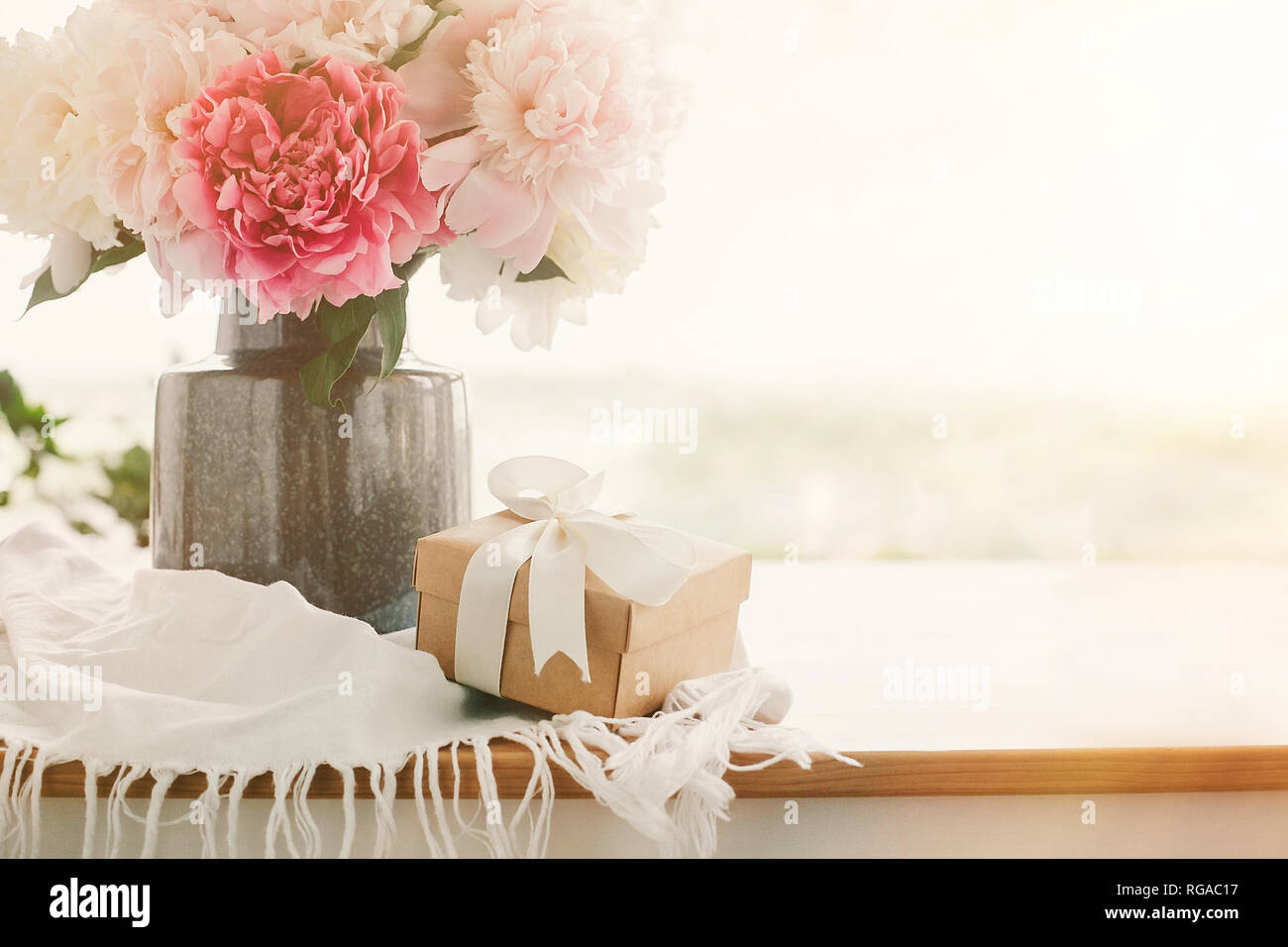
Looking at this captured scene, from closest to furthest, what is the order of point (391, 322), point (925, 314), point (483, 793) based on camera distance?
1. point (483, 793)
2. point (391, 322)
3. point (925, 314)

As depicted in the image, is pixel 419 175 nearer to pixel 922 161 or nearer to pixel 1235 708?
pixel 1235 708

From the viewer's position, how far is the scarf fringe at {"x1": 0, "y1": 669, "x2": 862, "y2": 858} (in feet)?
1.42

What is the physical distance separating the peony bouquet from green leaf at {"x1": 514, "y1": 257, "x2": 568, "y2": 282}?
5cm

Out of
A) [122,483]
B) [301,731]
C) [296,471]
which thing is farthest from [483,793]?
[122,483]

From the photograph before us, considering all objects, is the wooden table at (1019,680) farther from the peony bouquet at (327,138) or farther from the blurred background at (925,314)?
the blurred background at (925,314)

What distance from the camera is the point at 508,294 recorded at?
2.01 ft

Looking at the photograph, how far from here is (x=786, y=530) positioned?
2199 mm

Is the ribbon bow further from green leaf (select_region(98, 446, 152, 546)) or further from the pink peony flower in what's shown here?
green leaf (select_region(98, 446, 152, 546))

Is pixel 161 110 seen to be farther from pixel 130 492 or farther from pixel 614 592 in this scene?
pixel 130 492

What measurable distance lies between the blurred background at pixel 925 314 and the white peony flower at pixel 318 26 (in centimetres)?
121

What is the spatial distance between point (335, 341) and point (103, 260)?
162mm

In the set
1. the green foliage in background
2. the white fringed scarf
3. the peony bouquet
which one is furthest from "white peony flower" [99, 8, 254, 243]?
the green foliage in background
